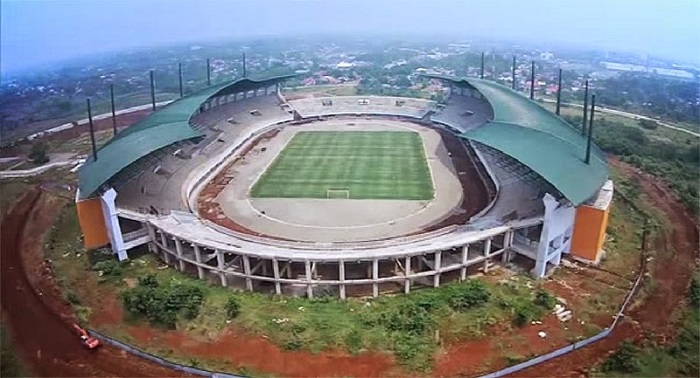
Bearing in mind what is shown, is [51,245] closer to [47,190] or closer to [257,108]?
[47,190]

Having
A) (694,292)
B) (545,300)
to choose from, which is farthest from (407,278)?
(694,292)

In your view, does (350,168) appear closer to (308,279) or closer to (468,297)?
(308,279)

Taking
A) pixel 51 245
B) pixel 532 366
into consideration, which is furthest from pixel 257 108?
pixel 532 366

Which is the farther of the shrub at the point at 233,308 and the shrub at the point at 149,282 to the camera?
the shrub at the point at 149,282

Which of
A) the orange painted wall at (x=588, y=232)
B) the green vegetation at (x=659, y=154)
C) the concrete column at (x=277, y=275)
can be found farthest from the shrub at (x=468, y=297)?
the green vegetation at (x=659, y=154)

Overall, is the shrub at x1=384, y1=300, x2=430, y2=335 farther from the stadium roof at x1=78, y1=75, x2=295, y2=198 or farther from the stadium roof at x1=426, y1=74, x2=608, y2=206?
the stadium roof at x1=78, y1=75, x2=295, y2=198

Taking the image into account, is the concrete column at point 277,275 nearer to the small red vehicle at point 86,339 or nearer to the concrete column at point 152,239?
the small red vehicle at point 86,339
